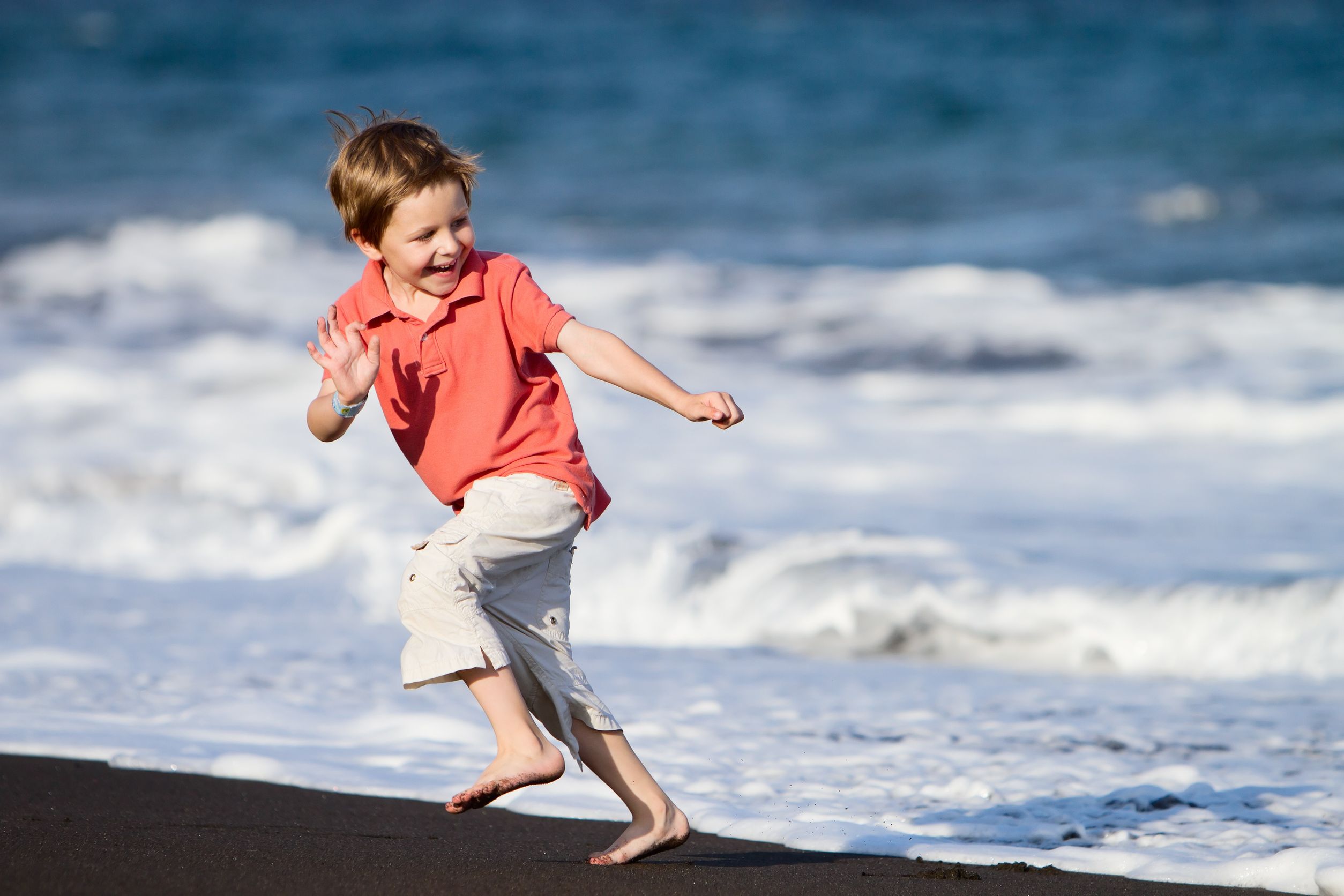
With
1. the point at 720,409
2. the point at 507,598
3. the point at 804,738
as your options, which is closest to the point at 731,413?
the point at 720,409

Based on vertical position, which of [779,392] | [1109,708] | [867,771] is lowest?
[867,771]

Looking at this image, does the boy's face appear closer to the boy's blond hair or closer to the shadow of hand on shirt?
the boy's blond hair

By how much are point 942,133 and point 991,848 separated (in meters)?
17.6

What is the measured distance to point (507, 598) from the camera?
2680mm

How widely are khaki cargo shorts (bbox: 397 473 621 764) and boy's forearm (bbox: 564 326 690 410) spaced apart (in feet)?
0.77

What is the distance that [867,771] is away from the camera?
12.9ft

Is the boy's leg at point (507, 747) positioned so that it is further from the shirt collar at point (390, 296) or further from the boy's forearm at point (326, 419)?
the shirt collar at point (390, 296)

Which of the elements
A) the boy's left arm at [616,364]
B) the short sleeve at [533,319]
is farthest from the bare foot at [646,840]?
the short sleeve at [533,319]

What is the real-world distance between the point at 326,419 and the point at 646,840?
3.49 ft

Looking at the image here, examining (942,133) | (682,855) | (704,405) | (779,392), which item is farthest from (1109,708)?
Answer: (942,133)

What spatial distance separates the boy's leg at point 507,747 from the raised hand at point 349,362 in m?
0.56

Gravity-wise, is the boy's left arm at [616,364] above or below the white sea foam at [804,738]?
above

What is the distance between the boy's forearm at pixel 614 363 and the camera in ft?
8.46

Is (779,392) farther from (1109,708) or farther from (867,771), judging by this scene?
(867,771)
